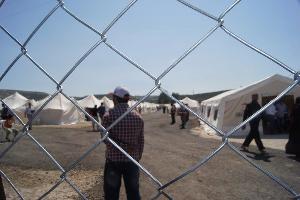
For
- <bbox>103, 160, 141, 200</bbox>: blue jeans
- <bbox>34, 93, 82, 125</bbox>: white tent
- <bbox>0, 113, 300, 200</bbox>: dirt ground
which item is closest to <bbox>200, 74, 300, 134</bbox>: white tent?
<bbox>0, 113, 300, 200</bbox>: dirt ground

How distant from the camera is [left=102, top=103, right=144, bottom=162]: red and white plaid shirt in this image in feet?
9.87

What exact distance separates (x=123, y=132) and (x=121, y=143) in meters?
0.09

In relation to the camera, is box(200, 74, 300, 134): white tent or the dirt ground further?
box(200, 74, 300, 134): white tent

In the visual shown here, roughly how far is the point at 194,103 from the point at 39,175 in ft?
148

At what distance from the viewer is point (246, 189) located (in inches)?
220

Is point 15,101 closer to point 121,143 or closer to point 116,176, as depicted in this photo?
point 116,176

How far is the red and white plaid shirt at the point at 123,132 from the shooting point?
3.01 meters

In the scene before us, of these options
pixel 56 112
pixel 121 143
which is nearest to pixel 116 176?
pixel 121 143

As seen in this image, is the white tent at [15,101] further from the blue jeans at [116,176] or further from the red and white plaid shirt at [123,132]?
the red and white plaid shirt at [123,132]

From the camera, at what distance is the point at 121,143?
9.94 ft

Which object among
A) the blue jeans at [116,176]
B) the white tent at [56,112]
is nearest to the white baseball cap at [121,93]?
the blue jeans at [116,176]

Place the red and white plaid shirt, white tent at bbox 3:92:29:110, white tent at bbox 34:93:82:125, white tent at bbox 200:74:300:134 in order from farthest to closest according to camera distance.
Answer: white tent at bbox 3:92:29:110
white tent at bbox 34:93:82:125
white tent at bbox 200:74:300:134
the red and white plaid shirt

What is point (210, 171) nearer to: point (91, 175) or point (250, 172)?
point (250, 172)

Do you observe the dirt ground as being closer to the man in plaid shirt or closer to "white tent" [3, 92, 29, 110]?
the man in plaid shirt
